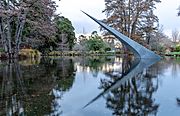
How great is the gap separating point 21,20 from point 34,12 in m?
1.30

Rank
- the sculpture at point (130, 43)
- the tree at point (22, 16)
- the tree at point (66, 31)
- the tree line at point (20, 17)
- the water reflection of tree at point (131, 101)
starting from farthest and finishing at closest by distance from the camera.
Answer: the tree at point (66, 31) → the sculpture at point (130, 43) → the tree at point (22, 16) → the tree line at point (20, 17) → the water reflection of tree at point (131, 101)

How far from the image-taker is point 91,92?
5789mm

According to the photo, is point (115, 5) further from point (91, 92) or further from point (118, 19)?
point (91, 92)

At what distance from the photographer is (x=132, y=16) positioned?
119 ft

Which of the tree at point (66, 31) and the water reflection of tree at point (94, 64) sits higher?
the tree at point (66, 31)

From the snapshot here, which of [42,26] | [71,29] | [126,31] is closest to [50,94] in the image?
[42,26]

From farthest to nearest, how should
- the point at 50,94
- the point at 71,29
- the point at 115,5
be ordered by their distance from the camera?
the point at 71,29 < the point at 115,5 < the point at 50,94

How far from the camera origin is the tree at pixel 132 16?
3566 centimetres

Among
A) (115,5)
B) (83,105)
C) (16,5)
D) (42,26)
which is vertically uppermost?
(115,5)

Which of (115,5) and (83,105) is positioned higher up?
(115,5)

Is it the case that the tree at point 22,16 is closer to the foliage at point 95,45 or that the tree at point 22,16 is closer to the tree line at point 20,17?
the tree line at point 20,17

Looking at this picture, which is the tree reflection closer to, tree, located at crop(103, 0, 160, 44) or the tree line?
the tree line

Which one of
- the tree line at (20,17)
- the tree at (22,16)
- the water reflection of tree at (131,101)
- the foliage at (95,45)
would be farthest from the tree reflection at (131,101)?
the foliage at (95,45)

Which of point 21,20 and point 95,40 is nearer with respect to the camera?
point 21,20
